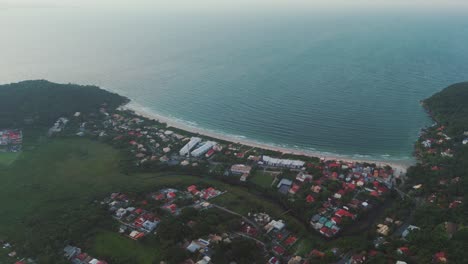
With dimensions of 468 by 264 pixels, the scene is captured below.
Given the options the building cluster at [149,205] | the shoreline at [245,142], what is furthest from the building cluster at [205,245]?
the shoreline at [245,142]

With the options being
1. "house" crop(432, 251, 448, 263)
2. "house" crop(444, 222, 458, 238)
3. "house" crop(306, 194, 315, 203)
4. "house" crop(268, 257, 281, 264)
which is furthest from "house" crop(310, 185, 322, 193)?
"house" crop(432, 251, 448, 263)

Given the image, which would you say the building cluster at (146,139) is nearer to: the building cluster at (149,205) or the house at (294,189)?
the building cluster at (149,205)

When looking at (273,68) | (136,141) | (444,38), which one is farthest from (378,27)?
(136,141)

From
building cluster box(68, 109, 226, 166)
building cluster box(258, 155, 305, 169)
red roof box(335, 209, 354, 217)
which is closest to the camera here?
red roof box(335, 209, 354, 217)

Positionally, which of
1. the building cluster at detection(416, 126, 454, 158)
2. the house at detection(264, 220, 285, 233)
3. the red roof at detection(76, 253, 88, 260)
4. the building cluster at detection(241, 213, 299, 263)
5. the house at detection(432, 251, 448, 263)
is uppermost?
the building cluster at detection(416, 126, 454, 158)

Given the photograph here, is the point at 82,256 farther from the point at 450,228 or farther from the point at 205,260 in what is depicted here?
the point at 450,228

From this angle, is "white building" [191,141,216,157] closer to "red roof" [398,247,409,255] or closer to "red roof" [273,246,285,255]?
"red roof" [273,246,285,255]

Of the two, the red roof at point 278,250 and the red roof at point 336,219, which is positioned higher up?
the red roof at point 336,219

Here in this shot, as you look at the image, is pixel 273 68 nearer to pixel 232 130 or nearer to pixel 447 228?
pixel 232 130
